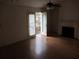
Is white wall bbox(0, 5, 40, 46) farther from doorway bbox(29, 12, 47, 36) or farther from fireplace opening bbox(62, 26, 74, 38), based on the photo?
fireplace opening bbox(62, 26, 74, 38)

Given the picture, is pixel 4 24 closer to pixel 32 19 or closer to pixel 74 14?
pixel 32 19

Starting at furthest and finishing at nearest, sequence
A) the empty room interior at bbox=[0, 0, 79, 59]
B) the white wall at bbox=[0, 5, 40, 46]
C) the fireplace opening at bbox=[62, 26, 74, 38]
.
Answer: the fireplace opening at bbox=[62, 26, 74, 38], the white wall at bbox=[0, 5, 40, 46], the empty room interior at bbox=[0, 0, 79, 59]

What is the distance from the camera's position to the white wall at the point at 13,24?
7312 mm

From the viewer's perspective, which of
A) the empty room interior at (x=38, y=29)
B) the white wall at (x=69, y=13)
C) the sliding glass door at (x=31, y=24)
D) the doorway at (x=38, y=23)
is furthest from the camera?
the doorway at (x=38, y=23)

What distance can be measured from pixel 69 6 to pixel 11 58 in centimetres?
636

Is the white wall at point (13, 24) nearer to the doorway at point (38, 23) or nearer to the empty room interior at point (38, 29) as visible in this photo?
the empty room interior at point (38, 29)

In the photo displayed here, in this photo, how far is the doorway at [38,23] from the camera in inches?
387

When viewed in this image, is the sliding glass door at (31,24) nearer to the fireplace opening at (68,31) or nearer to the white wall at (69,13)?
the white wall at (69,13)

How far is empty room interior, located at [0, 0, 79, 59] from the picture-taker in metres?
6.35

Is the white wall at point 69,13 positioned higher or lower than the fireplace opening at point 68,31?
higher

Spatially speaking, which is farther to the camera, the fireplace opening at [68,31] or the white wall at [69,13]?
the fireplace opening at [68,31]

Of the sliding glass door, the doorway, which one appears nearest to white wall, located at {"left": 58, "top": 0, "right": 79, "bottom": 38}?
the doorway

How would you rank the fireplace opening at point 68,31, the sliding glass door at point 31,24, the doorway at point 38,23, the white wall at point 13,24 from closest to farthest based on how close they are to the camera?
the white wall at point 13,24
the sliding glass door at point 31,24
the doorway at point 38,23
the fireplace opening at point 68,31

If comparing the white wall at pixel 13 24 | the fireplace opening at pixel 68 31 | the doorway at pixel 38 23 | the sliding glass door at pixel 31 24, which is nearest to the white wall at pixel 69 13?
the fireplace opening at pixel 68 31
